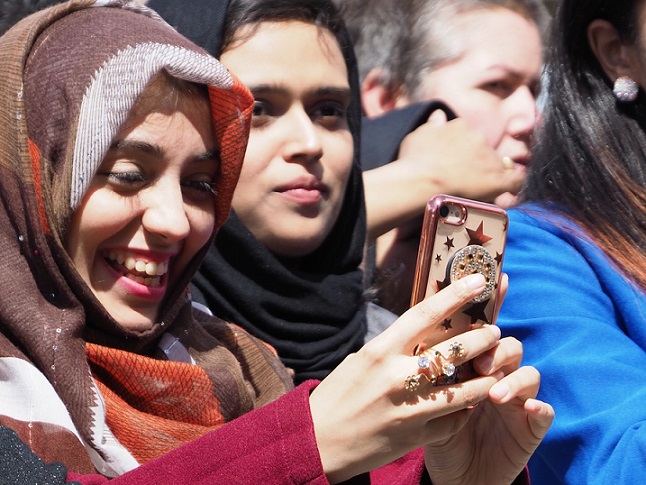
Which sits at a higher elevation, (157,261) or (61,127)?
(61,127)

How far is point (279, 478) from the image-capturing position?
5.44ft

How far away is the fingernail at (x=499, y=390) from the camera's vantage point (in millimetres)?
1709

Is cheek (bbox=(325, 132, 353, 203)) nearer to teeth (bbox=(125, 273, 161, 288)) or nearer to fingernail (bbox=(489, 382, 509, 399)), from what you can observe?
teeth (bbox=(125, 273, 161, 288))

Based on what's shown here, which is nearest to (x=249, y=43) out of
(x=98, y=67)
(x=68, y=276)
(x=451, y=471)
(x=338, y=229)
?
(x=338, y=229)

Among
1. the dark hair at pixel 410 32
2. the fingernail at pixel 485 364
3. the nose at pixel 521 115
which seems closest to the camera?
the fingernail at pixel 485 364

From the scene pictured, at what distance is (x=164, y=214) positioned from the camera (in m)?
2.14

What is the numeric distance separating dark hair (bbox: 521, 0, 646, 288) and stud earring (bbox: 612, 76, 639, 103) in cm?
2

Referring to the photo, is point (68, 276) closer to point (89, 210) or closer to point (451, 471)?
point (89, 210)

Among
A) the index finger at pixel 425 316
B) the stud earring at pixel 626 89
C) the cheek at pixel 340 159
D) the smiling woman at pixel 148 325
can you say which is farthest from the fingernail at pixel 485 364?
the cheek at pixel 340 159

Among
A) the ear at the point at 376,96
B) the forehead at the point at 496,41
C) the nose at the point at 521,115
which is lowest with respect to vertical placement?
the ear at the point at 376,96

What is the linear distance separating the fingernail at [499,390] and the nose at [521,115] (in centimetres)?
195

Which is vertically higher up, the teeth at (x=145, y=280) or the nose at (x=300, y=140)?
the teeth at (x=145, y=280)

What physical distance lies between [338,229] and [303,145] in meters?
0.35

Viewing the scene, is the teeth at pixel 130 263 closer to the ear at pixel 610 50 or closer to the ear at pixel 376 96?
the ear at pixel 610 50
